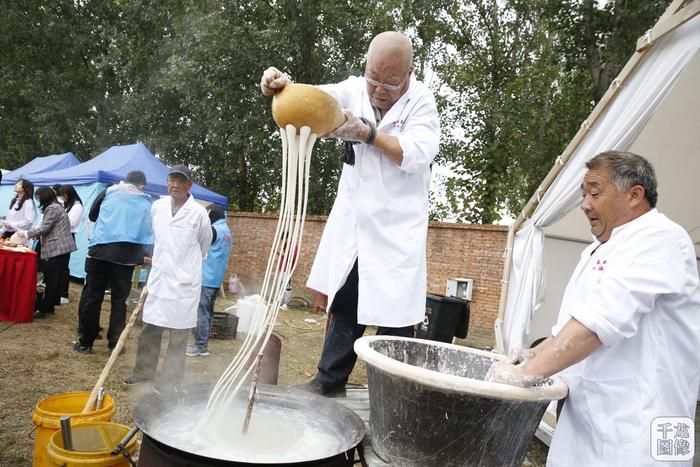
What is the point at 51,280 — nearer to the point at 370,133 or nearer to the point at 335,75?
the point at 370,133

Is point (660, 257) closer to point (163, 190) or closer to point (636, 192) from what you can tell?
point (636, 192)

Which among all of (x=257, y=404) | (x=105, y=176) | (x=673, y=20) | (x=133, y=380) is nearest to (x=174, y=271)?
(x=133, y=380)

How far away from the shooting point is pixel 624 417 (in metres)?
1.46

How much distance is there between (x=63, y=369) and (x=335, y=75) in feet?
36.6

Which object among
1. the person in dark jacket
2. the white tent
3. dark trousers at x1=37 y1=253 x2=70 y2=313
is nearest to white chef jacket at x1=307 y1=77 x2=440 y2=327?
the white tent

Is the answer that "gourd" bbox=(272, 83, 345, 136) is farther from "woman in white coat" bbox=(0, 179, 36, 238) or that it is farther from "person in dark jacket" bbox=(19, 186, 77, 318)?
"woman in white coat" bbox=(0, 179, 36, 238)

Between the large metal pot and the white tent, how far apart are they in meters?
3.04

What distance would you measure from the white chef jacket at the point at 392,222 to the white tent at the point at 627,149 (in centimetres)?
226

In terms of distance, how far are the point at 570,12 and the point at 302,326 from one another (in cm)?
862

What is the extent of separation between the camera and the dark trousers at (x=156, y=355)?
14.2ft

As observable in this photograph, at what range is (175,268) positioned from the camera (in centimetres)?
415

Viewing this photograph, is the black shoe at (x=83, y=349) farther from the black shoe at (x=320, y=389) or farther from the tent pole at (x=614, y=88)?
the tent pole at (x=614, y=88)

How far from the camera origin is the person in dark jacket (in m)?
5.96

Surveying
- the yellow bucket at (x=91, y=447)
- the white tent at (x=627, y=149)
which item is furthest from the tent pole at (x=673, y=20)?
the yellow bucket at (x=91, y=447)
